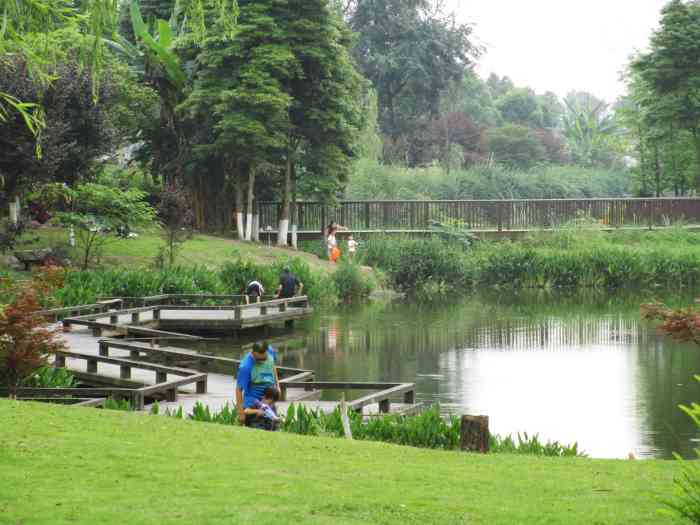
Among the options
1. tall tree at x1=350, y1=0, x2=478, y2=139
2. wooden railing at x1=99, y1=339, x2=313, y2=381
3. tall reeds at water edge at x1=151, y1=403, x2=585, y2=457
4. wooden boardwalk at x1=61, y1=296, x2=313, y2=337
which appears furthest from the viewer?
tall tree at x1=350, y1=0, x2=478, y2=139

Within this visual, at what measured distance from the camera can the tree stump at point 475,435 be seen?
1270 cm

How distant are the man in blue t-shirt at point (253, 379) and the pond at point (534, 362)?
464 cm

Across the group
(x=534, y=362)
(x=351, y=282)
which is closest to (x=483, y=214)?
(x=351, y=282)

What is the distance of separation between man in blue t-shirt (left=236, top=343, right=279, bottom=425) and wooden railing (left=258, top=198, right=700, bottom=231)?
32326 millimetres

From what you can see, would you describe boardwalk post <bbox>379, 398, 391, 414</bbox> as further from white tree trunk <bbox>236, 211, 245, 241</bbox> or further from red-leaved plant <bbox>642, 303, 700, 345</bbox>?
white tree trunk <bbox>236, 211, 245, 241</bbox>

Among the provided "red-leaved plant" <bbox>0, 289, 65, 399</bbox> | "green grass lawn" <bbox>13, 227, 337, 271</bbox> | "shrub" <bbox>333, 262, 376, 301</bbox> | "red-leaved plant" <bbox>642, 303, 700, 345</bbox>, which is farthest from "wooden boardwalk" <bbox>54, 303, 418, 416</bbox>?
"shrub" <bbox>333, 262, 376, 301</bbox>

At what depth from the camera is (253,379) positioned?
14273mm

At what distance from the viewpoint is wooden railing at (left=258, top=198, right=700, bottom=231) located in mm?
47438

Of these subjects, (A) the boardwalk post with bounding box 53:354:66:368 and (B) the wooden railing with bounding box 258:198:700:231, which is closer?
(A) the boardwalk post with bounding box 53:354:66:368

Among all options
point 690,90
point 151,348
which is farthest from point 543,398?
point 690,90

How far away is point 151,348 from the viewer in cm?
2158

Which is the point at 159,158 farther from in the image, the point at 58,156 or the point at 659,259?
the point at 659,259

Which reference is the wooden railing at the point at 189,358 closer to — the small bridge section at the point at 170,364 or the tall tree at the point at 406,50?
the small bridge section at the point at 170,364

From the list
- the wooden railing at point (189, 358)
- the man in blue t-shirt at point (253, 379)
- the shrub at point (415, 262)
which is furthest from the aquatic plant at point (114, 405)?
the shrub at point (415, 262)
